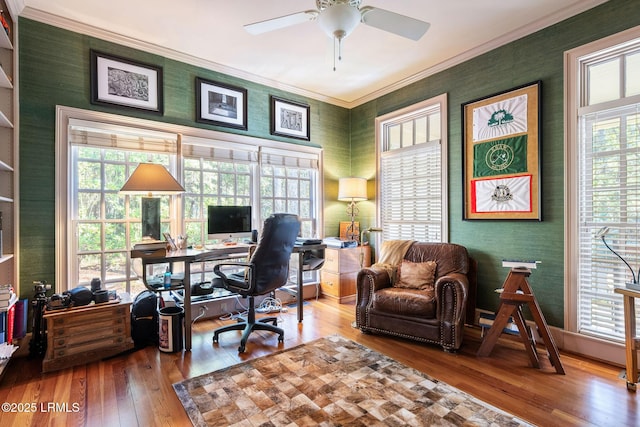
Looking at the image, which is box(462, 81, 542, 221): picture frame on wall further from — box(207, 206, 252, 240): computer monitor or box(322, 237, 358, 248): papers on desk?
box(207, 206, 252, 240): computer monitor

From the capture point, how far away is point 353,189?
167 inches

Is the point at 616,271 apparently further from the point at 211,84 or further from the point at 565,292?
the point at 211,84

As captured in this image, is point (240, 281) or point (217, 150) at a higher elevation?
point (217, 150)

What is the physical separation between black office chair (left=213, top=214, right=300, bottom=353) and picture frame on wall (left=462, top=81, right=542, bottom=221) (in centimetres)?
192

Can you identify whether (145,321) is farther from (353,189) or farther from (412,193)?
(412,193)

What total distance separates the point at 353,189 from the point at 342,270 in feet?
3.54

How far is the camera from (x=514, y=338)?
9.69 ft

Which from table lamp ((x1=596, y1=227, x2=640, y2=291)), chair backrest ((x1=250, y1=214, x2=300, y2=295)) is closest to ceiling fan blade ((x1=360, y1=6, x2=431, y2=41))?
chair backrest ((x1=250, y1=214, x2=300, y2=295))

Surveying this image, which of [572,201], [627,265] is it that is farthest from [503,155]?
[627,265]

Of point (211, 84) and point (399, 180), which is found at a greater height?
point (211, 84)

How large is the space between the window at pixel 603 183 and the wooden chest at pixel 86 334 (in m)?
3.73

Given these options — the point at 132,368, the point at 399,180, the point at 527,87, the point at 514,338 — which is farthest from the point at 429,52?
the point at 132,368

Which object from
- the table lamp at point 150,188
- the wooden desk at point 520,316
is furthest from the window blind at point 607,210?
the table lamp at point 150,188

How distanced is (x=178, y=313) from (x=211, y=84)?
247 cm
